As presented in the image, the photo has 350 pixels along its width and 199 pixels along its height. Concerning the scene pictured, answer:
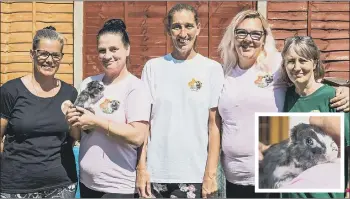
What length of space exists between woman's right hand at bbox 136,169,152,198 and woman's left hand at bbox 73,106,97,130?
0.36m

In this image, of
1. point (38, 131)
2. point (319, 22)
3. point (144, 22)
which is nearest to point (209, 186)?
point (38, 131)

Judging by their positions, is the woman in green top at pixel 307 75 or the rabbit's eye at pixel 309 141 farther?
the rabbit's eye at pixel 309 141

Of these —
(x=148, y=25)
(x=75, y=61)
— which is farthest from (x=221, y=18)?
(x=75, y=61)

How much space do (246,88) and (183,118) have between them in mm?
354

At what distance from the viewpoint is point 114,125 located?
3.71 metres

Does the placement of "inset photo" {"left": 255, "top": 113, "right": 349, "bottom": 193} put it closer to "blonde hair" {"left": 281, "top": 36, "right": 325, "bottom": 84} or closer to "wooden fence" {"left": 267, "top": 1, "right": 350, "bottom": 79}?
"blonde hair" {"left": 281, "top": 36, "right": 325, "bottom": 84}

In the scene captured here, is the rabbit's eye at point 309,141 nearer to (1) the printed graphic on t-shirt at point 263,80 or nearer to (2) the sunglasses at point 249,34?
(1) the printed graphic on t-shirt at point 263,80

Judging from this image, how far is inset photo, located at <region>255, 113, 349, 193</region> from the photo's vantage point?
3.75 meters

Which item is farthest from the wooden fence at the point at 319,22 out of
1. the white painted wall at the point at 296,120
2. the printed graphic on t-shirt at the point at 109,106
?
the printed graphic on t-shirt at the point at 109,106

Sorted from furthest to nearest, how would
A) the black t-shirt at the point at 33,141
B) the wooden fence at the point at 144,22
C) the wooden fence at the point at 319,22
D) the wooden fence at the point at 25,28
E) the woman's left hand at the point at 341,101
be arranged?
the wooden fence at the point at 319,22 < the wooden fence at the point at 144,22 < the wooden fence at the point at 25,28 < the black t-shirt at the point at 33,141 < the woman's left hand at the point at 341,101

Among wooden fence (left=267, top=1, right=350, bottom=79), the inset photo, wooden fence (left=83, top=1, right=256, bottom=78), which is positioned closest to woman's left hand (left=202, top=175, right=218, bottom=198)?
the inset photo

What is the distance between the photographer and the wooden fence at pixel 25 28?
5.31 m

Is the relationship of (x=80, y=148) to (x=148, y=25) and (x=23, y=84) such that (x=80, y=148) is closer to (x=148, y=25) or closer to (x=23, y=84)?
(x=23, y=84)

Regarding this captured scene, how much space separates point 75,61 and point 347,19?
2.30 meters
